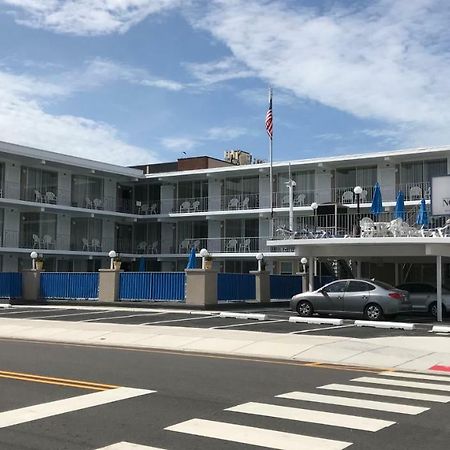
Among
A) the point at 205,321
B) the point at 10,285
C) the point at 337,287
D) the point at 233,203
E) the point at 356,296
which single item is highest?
the point at 233,203

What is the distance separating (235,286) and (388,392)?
1927cm

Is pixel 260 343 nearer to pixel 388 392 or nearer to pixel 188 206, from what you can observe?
pixel 388 392

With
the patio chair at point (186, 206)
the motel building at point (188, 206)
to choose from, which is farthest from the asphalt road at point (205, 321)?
the patio chair at point (186, 206)

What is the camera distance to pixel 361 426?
24.0 feet

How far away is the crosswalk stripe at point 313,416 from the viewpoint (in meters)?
7.39

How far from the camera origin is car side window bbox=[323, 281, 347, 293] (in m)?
22.8

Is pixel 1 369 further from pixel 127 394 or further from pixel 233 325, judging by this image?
pixel 233 325

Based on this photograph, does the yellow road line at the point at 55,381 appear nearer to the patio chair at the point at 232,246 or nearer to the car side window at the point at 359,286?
the car side window at the point at 359,286

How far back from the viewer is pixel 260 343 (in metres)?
15.6

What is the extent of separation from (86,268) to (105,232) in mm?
3154

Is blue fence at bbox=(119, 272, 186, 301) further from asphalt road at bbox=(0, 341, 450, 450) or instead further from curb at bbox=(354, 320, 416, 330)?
asphalt road at bbox=(0, 341, 450, 450)

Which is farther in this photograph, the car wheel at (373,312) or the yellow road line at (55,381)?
the car wheel at (373,312)

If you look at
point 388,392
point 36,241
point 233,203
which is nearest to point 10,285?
point 36,241

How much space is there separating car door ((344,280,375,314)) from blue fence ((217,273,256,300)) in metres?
6.82
